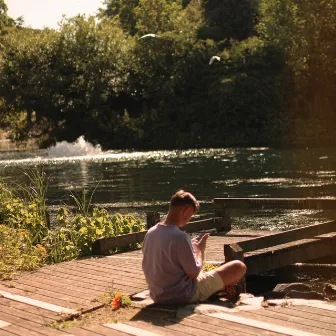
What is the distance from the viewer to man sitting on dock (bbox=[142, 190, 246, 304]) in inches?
284

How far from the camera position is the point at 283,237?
10.4 metres

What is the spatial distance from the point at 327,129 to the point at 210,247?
51525 mm

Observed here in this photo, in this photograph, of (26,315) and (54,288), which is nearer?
(26,315)

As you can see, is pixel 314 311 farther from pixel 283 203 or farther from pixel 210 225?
pixel 210 225

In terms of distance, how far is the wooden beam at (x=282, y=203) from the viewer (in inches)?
471

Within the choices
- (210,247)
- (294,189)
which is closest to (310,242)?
(210,247)

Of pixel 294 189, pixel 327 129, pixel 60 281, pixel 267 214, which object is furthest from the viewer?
pixel 327 129

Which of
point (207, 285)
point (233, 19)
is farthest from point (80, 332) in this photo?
point (233, 19)

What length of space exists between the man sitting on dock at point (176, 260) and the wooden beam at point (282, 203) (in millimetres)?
4693

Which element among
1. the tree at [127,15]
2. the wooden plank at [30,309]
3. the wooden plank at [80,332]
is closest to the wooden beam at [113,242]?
the wooden plank at [30,309]

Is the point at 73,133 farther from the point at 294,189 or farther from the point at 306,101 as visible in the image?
the point at 294,189

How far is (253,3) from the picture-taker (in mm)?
75125

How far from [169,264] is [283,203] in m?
6.05

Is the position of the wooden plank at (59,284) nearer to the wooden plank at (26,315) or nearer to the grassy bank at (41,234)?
the grassy bank at (41,234)
